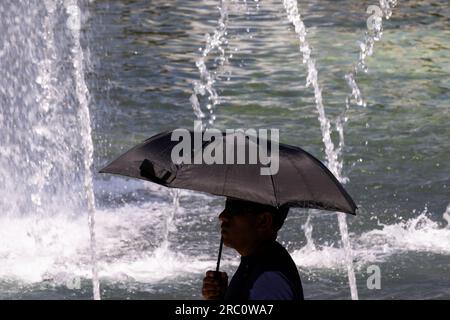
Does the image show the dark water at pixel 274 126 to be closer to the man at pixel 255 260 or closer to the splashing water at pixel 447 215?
the splashing water at pixel 447 215

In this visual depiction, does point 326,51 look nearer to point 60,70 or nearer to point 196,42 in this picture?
point 196,42

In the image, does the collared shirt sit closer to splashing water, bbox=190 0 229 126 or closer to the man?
the man

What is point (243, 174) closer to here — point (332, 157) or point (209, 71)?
point (332, 157)

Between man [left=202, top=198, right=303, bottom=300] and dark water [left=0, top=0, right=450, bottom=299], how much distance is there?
140 inches

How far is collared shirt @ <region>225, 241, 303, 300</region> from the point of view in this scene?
3.48 meters

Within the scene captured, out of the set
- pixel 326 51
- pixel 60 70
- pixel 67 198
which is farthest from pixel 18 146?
pixel 326 51

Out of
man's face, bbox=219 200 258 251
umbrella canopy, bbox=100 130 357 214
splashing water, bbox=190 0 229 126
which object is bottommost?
splashing water, bbox=190 0 229 126

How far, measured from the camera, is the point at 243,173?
151 inches

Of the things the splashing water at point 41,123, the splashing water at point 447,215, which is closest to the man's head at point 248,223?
the splashing water at point 41,123

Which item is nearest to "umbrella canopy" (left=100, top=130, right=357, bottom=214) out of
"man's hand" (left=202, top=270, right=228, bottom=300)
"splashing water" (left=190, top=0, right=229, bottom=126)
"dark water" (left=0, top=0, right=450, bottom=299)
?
"man's hand" (left=202, top=270, right=228, bottom=300)

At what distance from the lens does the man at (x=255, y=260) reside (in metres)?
3.49

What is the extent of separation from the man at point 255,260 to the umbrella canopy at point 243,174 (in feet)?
0.19

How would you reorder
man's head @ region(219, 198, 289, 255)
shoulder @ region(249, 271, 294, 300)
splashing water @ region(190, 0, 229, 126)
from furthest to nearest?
splashing water @ region(190, 0, 229, 126), man's head @ region(219, 198, 289, 255), shoulder @ region(249, 271, 294, 300)
